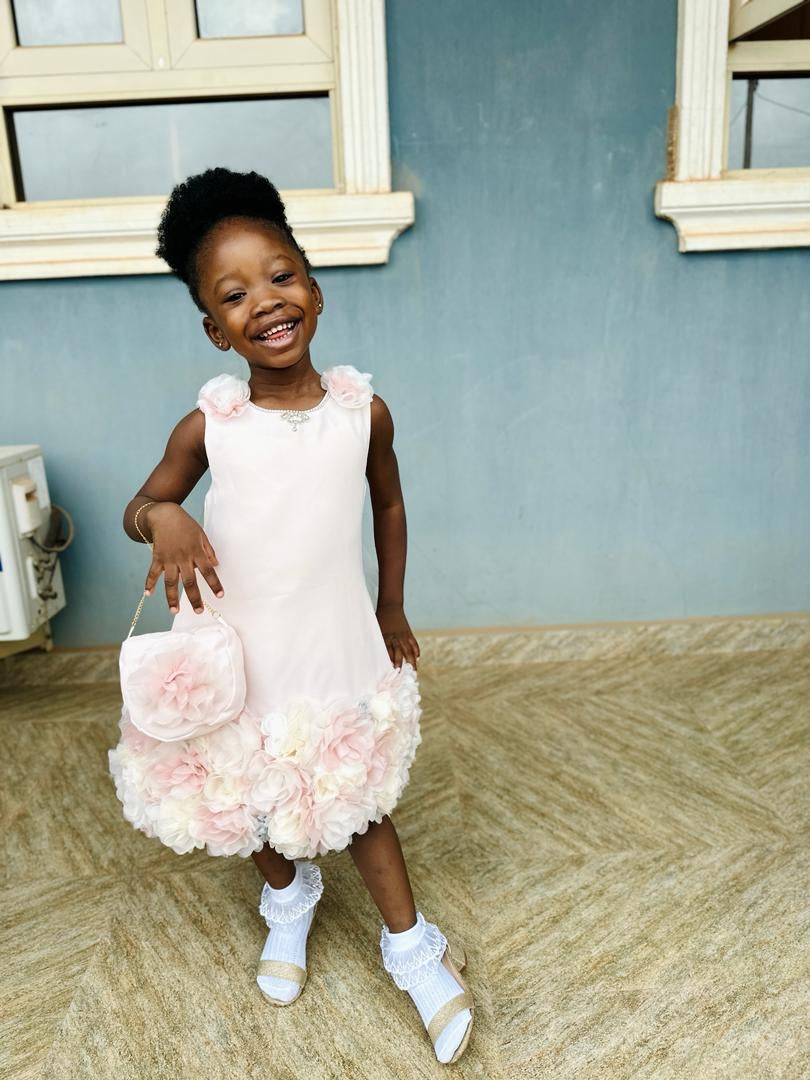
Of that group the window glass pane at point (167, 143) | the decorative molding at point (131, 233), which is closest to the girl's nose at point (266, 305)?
the decorative molding at point (131, 233)

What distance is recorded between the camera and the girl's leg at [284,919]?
44.9 inches

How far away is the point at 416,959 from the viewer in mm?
1095

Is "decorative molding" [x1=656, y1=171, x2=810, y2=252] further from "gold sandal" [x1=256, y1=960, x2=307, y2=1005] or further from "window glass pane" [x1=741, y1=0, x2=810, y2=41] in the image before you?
"gold sandal" [x1=256, y1=960, x2=307, y2=1005]

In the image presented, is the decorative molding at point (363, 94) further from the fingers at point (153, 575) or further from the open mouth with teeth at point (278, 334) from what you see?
the fingers at point (153, 575)

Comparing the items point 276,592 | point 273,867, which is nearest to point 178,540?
point 276,592

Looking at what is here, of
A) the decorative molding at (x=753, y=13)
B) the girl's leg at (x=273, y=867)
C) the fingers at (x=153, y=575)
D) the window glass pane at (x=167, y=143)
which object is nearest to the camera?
the fingers at (x=153, y=575)

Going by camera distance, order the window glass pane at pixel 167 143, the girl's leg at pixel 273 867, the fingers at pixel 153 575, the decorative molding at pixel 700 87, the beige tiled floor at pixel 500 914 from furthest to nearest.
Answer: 1. the window glass pane at pixel 167 143
2. the decorative molding at pixel 700 87
3. the girl's leg at pixel 273 867
4. the beige tiled floor at pixel 500 914
5. the fingers at pixel 153 575

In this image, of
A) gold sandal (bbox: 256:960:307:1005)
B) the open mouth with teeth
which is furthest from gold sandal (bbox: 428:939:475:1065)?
the open mouth with teeth

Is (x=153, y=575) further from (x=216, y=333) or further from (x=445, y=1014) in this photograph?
(x=445, y=1014)

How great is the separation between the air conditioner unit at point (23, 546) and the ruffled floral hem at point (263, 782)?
38.5 inches

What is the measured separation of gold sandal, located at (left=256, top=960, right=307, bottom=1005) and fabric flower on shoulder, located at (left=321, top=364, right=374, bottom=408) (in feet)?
2.56

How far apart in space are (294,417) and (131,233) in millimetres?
1108

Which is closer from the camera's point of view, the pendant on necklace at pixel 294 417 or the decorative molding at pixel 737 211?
the pendant on necklace at pixel 294 417

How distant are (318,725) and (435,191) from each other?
138 centimetres
